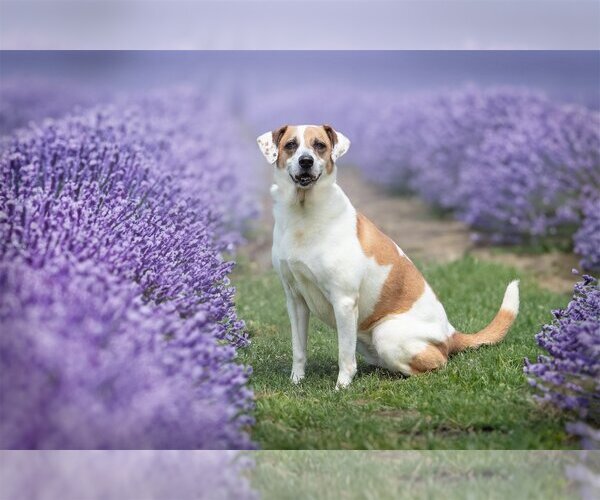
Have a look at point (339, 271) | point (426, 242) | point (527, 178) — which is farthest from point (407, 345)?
point (426, 242)

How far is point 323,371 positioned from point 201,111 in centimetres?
930

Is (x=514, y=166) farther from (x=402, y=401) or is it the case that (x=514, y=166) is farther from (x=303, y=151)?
(x=402, y=401)

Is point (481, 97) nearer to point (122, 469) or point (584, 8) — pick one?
point (584, 8)

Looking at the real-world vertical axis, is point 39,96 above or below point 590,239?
above

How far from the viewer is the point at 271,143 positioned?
14.4ft

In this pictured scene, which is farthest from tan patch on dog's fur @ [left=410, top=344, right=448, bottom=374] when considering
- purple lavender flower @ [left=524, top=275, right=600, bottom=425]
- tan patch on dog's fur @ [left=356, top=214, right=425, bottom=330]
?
purple lavender flower @ [left=524, top=275, right=600, bottom=425]

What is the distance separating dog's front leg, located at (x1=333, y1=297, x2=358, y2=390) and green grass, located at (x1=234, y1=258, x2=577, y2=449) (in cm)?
5

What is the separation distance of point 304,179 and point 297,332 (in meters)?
0.71

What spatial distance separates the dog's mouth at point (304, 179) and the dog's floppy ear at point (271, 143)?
0.45 ft

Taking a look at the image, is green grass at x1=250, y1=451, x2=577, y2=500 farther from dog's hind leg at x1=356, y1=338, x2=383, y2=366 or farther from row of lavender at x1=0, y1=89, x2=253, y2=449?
dog's hind leg at x1=356, y1=338, x2=383, y2=366

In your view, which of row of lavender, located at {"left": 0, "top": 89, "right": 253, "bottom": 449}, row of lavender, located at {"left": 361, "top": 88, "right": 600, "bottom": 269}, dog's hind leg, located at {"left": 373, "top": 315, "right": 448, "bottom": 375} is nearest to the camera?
row of lavender, located at {"left": 0, "top": 89, "right": 253, "bottom": 449}

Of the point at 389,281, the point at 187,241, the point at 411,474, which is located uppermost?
the point at 187,241

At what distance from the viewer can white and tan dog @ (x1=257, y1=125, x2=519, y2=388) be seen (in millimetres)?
4375

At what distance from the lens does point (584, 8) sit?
701cm
